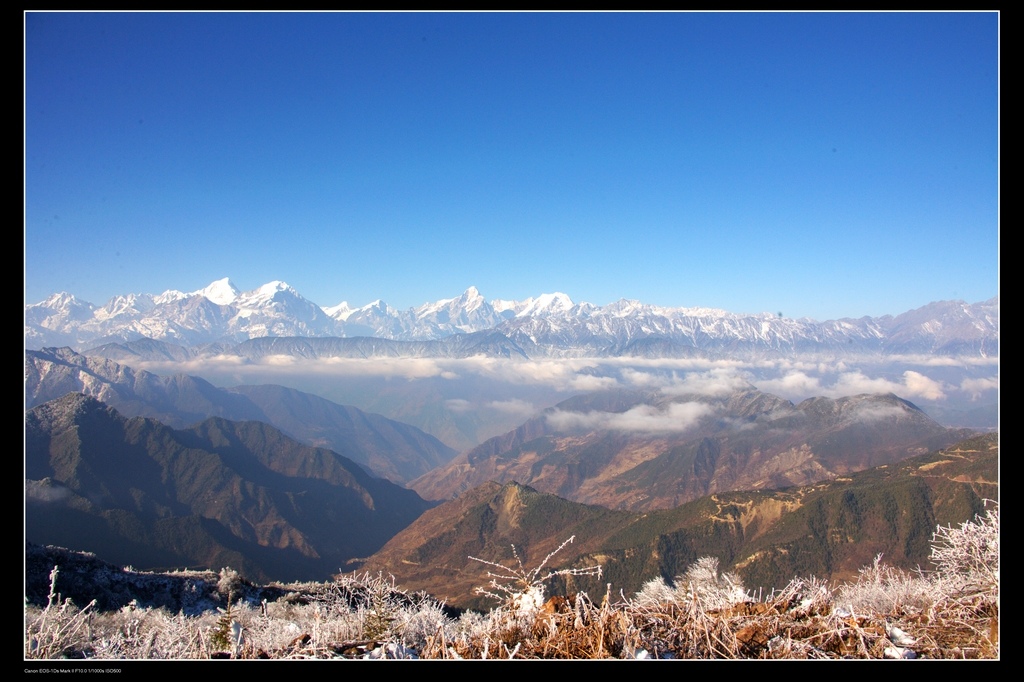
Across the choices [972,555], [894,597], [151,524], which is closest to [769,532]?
[894,597]

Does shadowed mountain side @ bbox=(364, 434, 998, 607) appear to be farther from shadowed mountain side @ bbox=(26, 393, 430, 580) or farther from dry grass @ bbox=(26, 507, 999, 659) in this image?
dry grass @ bbox=(26, 507, 999, 659)

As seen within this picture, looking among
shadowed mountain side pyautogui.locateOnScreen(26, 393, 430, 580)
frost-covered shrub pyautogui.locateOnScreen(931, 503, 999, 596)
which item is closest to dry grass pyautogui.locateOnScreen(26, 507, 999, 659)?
frost-covered shrub pyautogui.locateOnScreen(931, 503, 999, 596)

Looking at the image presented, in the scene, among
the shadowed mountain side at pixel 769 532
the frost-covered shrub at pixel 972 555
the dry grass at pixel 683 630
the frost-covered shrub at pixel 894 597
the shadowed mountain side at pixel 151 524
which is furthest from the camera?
the shadowed mountain side at pixel 151 524

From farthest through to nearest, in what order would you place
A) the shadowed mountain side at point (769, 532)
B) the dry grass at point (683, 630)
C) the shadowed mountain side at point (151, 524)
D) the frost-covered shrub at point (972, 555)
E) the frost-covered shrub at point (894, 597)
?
the shadowed mountain side at point (151, 524) < the shadowed mountain side at point (769, 532) < the frost-covered shrub at point (894, 597) < the frost-covered shrub at point (972, 555) < the dry grass at point (683, 630)

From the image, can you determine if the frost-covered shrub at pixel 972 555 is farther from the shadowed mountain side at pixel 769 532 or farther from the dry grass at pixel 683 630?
the shadowed mountain side at pixel 769 532

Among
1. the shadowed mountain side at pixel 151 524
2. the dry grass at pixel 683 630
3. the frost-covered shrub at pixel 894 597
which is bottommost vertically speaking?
the shadowed mountain side at pixel 151 524

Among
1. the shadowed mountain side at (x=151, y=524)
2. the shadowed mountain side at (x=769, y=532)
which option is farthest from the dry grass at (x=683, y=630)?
the shadowed mountain side at (x=151, y=524)

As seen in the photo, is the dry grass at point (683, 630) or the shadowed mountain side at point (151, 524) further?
the shadowed mountain side at point (151, 524)
